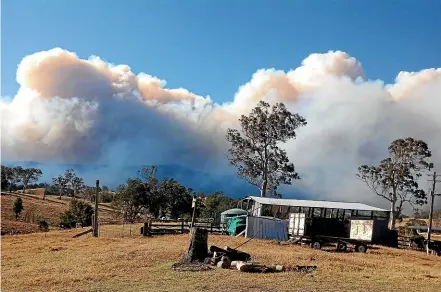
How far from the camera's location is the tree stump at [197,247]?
23.8 m

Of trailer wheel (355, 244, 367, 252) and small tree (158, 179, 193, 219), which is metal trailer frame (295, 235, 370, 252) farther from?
small tree (158, 179, 193, 219)

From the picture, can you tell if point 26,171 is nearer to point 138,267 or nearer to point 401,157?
point 401,157

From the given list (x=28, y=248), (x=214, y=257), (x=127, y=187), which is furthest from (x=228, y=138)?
(x=214, y=257)

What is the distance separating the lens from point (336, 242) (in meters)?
38.2

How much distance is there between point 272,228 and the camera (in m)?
43.3

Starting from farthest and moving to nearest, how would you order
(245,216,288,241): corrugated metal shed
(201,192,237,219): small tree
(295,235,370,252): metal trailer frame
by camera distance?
(201,192,237,219): small tree < (245,216,288,241): corrugated metal shed < (295,235,370,252): metal trailer frame

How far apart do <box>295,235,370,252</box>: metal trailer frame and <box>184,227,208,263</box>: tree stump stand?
1566cm

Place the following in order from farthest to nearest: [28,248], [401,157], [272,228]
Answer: [401,157] < [272,228] < [28,248]

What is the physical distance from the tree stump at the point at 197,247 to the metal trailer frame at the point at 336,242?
15.7 m

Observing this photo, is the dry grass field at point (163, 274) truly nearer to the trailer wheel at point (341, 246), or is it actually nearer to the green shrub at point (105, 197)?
the trailer wheel at point (341, 246)

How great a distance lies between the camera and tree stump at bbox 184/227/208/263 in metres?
23.8

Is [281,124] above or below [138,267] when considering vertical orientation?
above

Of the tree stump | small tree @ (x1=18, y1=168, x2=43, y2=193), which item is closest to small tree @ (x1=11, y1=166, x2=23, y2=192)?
small tree @ (x1=18, y1=168, x2=43, y2=193)

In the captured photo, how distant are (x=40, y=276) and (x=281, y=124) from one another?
46.9 metres
